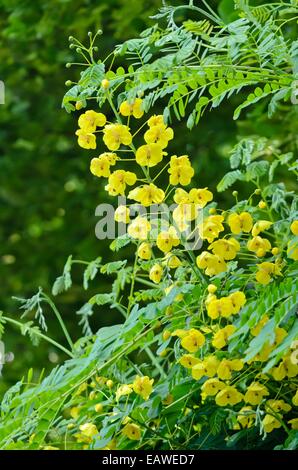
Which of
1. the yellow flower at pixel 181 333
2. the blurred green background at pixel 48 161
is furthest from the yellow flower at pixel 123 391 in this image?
the blurred green background at pixel 48 161

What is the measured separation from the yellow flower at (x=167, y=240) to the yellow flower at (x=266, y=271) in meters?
0.12

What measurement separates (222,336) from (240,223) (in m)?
0.17

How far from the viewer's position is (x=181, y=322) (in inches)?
58.1

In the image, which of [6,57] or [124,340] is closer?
[124,340]

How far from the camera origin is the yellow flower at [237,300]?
1371 mm

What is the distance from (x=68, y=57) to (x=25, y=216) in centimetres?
86

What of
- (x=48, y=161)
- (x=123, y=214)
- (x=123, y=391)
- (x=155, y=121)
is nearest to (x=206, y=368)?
(x=123, y=391)

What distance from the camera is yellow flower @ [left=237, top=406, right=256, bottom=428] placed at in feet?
4.69

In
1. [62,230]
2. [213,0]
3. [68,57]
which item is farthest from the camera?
[62,230]

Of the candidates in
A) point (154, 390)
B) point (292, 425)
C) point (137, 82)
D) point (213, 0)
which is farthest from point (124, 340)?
point (213, 0)

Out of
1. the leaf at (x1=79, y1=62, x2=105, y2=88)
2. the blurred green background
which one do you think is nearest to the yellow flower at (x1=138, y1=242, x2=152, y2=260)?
the leaf at (x1=79, y1=62, x2=105, y2=88)

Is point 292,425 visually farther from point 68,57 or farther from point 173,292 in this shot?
point 68,57

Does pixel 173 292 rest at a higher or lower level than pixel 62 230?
higher

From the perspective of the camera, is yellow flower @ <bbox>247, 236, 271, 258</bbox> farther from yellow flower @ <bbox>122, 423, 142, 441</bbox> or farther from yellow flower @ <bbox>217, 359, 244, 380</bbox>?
yellow flower @ <bbox>122, 423, 142, 441</bbox>
